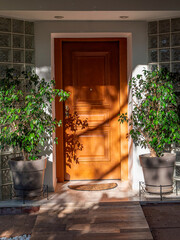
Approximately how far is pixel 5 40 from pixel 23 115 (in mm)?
994

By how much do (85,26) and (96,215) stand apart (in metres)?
2.29

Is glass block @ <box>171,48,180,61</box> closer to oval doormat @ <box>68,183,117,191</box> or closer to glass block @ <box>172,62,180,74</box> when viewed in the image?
glass block @ <box>172,62,180,74</box>

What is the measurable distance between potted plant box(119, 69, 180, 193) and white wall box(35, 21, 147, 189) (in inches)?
9.4

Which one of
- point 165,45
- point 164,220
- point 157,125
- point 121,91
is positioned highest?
point 165,45

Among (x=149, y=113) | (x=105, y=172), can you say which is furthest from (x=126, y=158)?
(x=149, y=113)

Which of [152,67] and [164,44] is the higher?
[164,44]

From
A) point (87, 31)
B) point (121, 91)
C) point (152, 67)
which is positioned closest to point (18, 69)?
point (87, 31)

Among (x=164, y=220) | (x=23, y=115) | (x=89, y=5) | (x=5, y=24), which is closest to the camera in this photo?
(x=164, y=220)

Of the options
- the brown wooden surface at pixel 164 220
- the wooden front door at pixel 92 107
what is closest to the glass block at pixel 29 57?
the wooden front door at pixel 92 107

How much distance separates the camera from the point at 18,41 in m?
3.93

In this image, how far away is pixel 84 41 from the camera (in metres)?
4.45

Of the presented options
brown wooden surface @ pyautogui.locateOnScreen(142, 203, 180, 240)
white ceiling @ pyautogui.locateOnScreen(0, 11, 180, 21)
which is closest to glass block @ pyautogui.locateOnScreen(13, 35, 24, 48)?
white ceiling @ pyautogui.locateOnScreen(0, 11, 180, 21)

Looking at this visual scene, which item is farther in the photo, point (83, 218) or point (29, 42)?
point (29, 42)

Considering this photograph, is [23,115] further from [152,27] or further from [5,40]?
[152,27]
